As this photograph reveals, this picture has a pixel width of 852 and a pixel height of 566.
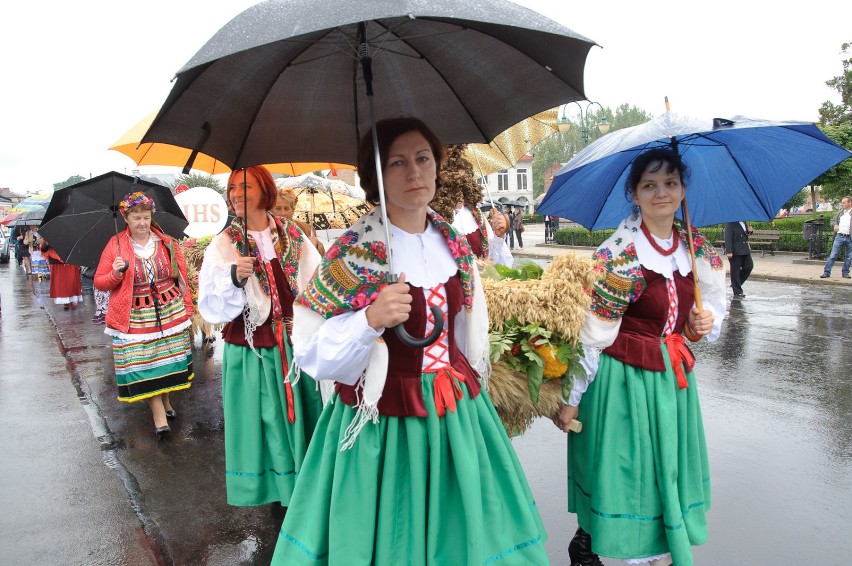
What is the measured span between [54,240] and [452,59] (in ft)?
16.5

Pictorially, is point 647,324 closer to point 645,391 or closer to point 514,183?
point 645,391

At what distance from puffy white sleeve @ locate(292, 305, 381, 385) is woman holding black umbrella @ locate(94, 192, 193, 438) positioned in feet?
12.2

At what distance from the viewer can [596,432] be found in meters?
3.15

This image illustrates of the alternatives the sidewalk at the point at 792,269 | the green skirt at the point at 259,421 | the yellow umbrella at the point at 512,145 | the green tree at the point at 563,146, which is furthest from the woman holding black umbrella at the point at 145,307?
the green tree at the point at 563,146

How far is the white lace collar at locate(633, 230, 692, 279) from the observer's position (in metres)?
3.08

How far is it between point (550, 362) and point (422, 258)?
1.02 metres

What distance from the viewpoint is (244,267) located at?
3.63 m

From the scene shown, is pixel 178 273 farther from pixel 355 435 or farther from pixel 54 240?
pixel 355 435

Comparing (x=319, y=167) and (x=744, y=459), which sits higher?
(x=319, y=167)

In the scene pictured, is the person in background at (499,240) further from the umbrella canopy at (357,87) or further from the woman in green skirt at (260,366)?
the umbrella canopy at (357,87)

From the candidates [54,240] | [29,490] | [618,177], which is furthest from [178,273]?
[618,177]

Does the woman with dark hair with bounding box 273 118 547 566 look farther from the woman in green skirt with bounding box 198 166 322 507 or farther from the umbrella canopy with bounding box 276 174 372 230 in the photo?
the umbrella canopy with bounding box 276 174 372 230

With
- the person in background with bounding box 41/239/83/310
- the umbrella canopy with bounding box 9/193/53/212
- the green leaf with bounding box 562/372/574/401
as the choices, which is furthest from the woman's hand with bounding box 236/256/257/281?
the umbrella canopy with bounding box 9/193/53/212

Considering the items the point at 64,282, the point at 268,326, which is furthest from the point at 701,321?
the point at 64,282
